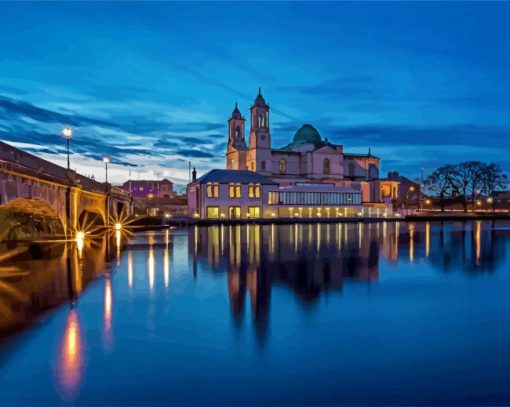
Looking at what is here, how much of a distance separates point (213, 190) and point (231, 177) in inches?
197

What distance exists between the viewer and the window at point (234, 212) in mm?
88188

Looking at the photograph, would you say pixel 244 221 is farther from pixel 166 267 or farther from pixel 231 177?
pixel 166 267

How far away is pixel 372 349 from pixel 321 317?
325 cm

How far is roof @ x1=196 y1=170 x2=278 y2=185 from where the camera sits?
87.6 meters

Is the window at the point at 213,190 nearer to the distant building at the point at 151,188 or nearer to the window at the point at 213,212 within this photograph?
the window at the point at 213,212

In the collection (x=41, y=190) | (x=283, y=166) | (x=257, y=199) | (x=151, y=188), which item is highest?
(x=283, y=166)

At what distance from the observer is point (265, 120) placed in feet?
352

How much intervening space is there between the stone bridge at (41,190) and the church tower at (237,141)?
60924mm

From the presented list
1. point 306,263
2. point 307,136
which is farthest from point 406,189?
point 306,263

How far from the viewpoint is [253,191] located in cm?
9006

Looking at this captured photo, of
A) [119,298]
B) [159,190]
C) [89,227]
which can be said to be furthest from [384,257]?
[159,190]

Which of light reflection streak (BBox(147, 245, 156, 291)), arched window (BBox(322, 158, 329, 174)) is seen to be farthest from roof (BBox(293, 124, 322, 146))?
light reflection streak (BBox(147, 245, 156, 291))

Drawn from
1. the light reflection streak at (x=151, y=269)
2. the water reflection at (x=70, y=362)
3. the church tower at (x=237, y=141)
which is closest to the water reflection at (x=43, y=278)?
the water reflection at (x=70, y=362)

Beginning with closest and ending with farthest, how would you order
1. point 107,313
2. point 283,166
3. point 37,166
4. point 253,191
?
point 107,313 → point 37,166 → point 253,191 → point 283,166
